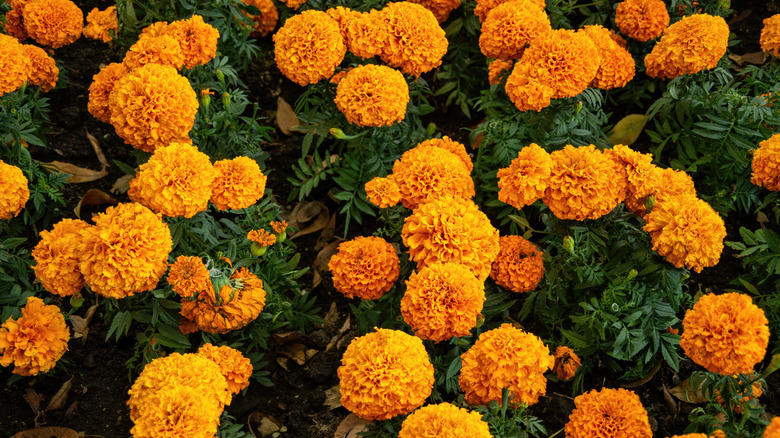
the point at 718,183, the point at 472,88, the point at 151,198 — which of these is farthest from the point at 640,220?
the point at 151,198

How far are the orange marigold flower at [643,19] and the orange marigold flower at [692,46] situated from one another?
0.27m

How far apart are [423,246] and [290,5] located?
232cm

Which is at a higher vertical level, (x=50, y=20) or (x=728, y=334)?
(x=50, y=20)

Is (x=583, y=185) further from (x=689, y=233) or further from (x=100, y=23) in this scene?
(x=100, y=23)

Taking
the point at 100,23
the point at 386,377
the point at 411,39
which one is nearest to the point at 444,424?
the point at 386,377

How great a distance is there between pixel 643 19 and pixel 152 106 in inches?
129

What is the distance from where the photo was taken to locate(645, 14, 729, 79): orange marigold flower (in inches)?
154

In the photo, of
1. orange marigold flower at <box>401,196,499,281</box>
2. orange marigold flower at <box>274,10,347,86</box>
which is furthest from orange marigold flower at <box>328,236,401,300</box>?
orange marigold flower at <box>274,10,347,86</box>

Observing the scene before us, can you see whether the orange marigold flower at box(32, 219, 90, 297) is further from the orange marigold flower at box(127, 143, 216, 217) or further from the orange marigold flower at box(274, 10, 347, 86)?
the orange marigold flower at box(274, 10, 347, 86)

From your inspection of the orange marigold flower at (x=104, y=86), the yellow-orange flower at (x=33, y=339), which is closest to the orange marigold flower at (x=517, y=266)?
the yellow-orange flower at (x=33, y=339)

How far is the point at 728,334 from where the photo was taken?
2.69 meters

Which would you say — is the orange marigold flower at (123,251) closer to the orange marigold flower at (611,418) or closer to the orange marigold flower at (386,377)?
the orange marigold flower at (386,377)

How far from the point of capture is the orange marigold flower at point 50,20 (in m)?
4.33

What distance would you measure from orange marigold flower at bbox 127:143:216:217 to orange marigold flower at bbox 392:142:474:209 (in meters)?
1.08
